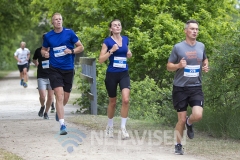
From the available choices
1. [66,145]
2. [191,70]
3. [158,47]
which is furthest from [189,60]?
[158,47]

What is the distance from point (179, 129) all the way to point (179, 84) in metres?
0.63

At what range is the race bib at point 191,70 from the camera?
889 cm

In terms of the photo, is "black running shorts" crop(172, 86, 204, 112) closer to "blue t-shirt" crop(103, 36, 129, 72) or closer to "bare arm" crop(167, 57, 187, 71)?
"bare arm" crop(167, 57, 187, 71)

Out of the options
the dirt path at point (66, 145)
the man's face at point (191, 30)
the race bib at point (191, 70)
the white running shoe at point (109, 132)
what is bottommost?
the dirt path at point (66, 145)

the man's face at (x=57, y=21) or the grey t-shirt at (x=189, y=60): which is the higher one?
the man's face at (x=57, y=21)

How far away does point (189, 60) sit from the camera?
8.89 m

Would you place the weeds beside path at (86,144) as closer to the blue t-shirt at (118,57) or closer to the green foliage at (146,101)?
the blue t-shirt at (118,57)

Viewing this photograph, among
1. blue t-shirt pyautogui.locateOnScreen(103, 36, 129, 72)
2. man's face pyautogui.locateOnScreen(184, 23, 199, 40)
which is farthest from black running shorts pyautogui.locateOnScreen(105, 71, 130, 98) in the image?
man's face pyautogui.locateOnScreen(184, 23, 199, 40)

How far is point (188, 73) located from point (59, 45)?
2.94 meters

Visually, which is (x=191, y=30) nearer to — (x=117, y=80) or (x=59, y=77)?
(x=117, y=80)

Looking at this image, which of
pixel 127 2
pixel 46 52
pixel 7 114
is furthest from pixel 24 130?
pixel 127 2

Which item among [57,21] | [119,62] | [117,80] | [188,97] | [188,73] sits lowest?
[188,97]

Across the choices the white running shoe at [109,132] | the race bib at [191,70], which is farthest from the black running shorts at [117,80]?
the race bib at [191,70]

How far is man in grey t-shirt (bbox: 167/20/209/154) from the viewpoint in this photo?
29.1ft
